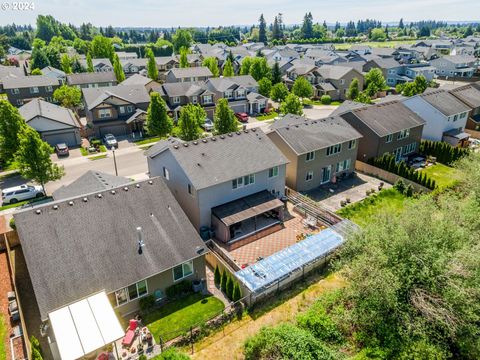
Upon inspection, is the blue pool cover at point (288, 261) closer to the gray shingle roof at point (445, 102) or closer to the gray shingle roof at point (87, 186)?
the gray shingle roof at point (87, 186)

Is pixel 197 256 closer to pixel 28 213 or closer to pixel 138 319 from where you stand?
pixel 138 319

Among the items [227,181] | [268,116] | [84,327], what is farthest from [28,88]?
[84,327]

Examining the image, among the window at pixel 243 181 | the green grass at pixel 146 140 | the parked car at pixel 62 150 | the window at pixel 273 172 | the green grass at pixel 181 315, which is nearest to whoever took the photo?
the green grass at pixel 181 315

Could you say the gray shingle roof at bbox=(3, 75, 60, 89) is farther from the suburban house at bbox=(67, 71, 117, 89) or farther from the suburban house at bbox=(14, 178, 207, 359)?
the suburban house at bbox=(14, 178, 207, 359)

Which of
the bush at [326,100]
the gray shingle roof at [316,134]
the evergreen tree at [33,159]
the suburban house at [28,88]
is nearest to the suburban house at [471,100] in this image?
the gray shingle roof at [316,134]

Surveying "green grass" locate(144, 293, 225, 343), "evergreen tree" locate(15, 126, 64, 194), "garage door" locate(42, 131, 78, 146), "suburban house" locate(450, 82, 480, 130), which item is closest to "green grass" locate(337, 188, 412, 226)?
"green grass" locate(144, 293, 225, 343)

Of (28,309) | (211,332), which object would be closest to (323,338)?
(211,332)
